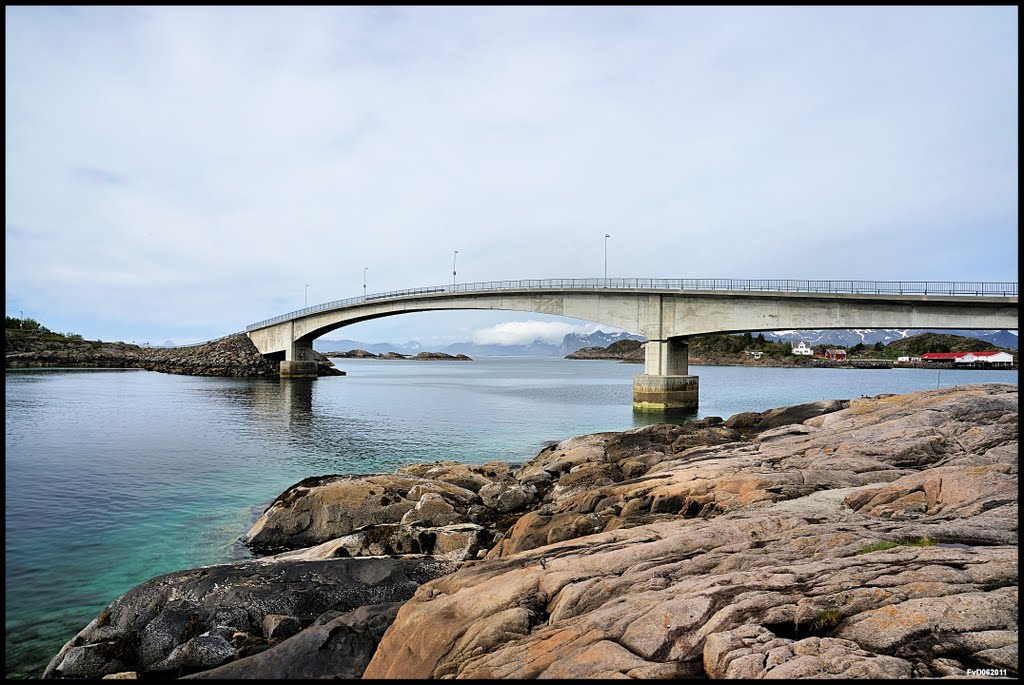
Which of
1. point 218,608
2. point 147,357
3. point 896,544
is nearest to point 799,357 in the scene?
point 147,357

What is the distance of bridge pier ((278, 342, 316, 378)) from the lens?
76688mm

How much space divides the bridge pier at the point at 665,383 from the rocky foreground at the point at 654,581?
91.4 feet

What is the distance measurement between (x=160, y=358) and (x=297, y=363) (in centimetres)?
3150

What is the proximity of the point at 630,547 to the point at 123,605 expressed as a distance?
748 centimetres

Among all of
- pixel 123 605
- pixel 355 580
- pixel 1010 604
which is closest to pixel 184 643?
pixel 123 605

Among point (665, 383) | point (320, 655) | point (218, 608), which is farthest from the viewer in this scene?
point (665, 383)

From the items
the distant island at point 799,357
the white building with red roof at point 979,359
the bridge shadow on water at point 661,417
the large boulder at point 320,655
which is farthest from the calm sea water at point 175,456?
the distant island at point 799,357

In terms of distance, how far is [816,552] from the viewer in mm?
6746

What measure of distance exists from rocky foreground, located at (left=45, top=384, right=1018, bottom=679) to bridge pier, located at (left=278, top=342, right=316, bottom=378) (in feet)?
219

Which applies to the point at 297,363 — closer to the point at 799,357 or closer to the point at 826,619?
the point at 826,619

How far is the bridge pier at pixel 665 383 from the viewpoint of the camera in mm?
42250

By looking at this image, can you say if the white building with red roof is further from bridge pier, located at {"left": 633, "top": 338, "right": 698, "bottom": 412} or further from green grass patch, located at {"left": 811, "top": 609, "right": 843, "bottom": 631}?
green grass patch, located at {"left": 811, "top": 609, "right": 843, "bottom": 631}

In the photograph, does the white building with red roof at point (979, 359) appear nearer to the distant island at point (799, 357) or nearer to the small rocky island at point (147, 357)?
the distant island at point (799, 357)

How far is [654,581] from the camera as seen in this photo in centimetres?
635
